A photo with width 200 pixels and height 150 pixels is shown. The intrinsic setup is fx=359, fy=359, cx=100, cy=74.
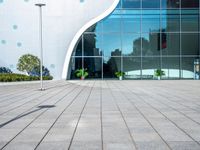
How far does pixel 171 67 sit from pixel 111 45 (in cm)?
682

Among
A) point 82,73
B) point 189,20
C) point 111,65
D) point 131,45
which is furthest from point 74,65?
point 189,20

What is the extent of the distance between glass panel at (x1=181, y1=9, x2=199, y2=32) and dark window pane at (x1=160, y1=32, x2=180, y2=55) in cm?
119

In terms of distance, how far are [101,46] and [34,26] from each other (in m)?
7.40

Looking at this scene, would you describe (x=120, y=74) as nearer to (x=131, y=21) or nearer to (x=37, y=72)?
(x=131, y=21)

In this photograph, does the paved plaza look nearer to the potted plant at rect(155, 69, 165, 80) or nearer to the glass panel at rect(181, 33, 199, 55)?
the potted plant at rect(155, 69, 165, 80)

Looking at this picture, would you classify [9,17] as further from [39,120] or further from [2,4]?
[39,120]

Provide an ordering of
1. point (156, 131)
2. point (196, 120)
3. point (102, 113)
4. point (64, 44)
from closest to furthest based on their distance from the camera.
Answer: point (156, 131) → point (196, 120) → point (102, 113) → point (64, 44)

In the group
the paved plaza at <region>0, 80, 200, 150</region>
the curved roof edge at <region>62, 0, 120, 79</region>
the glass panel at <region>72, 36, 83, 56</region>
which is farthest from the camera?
the glass panel at <region>72, 36, 83, 56</region>

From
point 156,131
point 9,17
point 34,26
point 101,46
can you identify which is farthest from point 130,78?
point 156,131

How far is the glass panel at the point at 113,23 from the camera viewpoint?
3825cm

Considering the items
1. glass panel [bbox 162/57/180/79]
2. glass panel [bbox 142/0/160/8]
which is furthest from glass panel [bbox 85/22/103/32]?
glass panel [bbox 162/57/180/79]

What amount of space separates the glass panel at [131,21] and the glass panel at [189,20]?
15.4 feet

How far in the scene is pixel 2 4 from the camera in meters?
38.2

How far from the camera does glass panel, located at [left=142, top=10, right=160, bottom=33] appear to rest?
3844 cm
